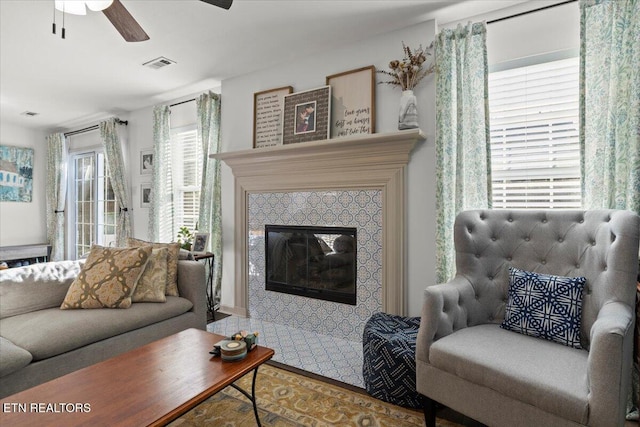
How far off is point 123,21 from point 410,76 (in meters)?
1.98

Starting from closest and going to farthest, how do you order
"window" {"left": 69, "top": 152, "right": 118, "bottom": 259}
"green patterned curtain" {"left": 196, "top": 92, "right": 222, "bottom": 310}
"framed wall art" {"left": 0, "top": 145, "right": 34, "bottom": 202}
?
"green patterned curtain" {"left": 196, "top": 92, "right": 222, "bottom": 310} → "window" {"left": 69, "top": 152, "right": 118, "bottom": 259} → "framed wall art" {"left": 0, "top": 145, "right": 34, "bottom": 202}

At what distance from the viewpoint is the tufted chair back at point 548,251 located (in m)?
1.62

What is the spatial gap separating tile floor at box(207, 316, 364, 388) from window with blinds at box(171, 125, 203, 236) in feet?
5.01

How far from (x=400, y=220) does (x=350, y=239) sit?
49 cm

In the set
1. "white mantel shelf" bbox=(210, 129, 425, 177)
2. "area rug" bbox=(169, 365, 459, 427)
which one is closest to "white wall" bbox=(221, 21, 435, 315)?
"white mantel shelf" bbox=(210, 129, 425, 177)

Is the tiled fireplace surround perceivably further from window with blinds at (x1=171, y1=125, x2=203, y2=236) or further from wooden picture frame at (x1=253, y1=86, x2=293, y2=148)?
window with blinds at (x1=171, y1=125, x2=203, y2=236)

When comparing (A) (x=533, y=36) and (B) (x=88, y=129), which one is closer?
(A) (x=533, y=36)

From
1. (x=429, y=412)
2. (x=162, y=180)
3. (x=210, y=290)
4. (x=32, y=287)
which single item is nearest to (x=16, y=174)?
(x=162, y=180)

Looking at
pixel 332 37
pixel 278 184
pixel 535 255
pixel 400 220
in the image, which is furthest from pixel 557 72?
pixel 278 184

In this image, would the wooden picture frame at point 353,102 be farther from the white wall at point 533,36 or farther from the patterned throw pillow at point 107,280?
the patterned throw pillow at point 107,280

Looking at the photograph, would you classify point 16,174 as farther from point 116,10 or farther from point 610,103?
point 610,103

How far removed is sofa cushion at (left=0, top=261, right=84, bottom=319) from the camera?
2.22m

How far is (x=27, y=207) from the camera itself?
5.66 metres

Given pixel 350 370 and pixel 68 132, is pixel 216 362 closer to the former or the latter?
pixel 350 370
